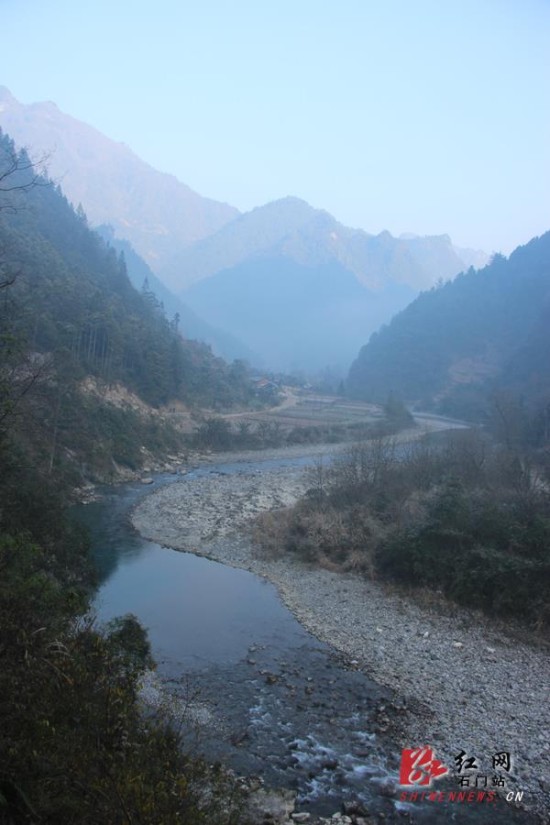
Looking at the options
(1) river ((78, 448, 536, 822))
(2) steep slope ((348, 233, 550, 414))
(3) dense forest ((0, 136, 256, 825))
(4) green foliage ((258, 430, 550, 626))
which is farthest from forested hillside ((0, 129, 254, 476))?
(2) steep slope ((348, 233, 550, 414))

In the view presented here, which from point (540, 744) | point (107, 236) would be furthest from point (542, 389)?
point (107, 236)

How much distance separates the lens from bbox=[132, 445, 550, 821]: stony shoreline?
376 inches

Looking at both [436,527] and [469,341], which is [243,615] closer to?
[436,527]

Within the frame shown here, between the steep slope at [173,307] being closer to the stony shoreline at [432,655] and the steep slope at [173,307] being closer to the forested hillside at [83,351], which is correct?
the forested hillside at [83,351]

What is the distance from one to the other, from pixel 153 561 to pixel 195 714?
33.2 feet

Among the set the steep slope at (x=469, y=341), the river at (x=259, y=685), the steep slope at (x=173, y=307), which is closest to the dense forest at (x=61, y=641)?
the river at (x=259, y=685)

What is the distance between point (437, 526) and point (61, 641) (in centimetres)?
1384

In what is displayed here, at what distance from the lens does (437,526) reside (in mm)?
17844

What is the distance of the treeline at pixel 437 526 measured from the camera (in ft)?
51.6

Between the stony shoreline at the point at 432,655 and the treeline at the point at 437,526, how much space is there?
83cm

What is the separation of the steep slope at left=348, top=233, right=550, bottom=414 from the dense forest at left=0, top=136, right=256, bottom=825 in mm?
49136

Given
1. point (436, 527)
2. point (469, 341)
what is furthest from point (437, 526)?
point (469, 341)

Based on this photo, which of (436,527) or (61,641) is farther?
(436,527)

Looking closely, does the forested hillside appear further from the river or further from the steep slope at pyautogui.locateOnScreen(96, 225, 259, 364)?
the steep slope at pyautogui.locateOnScreen(96, 225, 259, 364)
